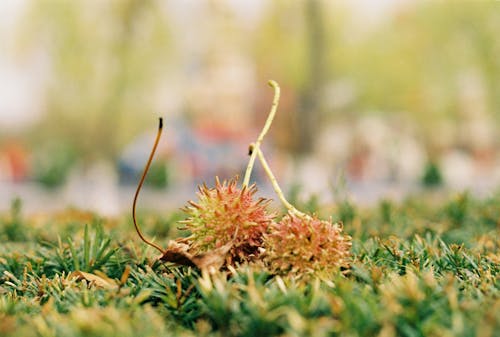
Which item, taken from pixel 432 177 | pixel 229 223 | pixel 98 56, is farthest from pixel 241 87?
pixel 229 223

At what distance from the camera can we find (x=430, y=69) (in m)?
25.0

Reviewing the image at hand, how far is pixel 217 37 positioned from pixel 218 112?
305 centimetres

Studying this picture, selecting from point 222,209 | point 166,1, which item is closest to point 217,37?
point 166,1

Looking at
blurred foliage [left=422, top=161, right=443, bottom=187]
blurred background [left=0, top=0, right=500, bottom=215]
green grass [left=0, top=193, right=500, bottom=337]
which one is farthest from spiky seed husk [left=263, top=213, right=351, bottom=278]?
blurred background [left=0, top=0, right=500, bottom=215]

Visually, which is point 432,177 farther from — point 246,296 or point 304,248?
point 246,296

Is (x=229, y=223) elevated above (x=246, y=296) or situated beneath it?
elevated above

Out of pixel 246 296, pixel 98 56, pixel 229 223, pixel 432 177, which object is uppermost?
pixel 98 56

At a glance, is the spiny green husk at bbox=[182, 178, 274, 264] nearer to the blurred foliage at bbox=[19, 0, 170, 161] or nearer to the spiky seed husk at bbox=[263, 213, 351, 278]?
the spiky seed husk at bbox=[263, 213, 351, 278]

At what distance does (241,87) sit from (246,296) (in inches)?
1093

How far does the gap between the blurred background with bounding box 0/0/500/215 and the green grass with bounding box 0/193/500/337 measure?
46.7 feet

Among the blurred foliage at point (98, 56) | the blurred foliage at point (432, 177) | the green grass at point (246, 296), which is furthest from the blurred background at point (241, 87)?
the green grass at point (246, 296)

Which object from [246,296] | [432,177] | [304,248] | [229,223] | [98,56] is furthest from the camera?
[98,56]

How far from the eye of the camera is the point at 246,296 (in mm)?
1850

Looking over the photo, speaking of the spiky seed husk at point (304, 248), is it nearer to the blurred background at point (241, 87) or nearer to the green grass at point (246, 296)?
the green grass at point (246, 296)
